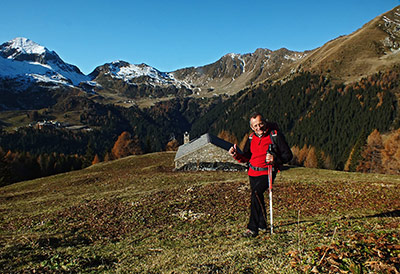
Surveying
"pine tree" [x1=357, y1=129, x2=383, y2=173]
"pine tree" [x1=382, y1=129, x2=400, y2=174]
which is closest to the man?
"pine tree" [x1=382, y1=129, x2=400, y2=174]

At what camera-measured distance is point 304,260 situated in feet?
19.9

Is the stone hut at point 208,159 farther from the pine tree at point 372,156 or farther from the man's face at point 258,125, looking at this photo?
the pine tree at point 372,156

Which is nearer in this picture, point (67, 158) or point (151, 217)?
point (151, 217)

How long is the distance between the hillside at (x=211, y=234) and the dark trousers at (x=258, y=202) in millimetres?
505

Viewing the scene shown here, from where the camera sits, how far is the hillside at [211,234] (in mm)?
6309

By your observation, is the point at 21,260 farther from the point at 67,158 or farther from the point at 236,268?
the point at 67,158

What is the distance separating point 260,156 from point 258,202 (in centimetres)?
164

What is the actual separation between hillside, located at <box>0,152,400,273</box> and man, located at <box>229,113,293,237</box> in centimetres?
69

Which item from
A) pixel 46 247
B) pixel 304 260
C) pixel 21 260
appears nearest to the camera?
pixel 304 260

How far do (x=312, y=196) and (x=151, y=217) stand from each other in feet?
36.6

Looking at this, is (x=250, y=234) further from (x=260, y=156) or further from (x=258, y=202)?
(x=260, y=156)

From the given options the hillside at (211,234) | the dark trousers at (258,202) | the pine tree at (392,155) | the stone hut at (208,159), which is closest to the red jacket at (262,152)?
the dark trousers at (258,202)

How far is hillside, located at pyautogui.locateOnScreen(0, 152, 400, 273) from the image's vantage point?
6.31m

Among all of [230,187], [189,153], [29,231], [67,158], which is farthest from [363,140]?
[67,158]
